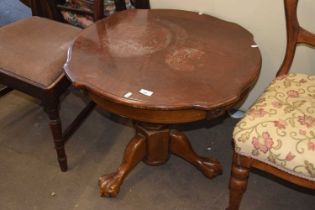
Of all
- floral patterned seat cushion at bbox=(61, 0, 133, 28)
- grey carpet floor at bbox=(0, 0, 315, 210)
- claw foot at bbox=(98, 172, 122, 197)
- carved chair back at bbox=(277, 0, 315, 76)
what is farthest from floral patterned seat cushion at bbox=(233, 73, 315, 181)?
floral patterned seat cushion at bbox=(61, 0, 133, 28)

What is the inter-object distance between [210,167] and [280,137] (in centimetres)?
56

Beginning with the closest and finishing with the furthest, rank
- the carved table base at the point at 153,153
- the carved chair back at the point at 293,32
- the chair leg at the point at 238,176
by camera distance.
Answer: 1. the chair leg at the point at 238,176
2. the carved chair back at the point at 293,32
3. the carved table base at the point at 153,153

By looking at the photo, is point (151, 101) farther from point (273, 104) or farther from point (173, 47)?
point (273, 104)

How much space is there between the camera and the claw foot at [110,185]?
4.87 feet

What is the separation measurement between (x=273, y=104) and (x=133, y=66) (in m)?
0.51

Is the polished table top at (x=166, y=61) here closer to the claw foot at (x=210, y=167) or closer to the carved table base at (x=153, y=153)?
the carved table base at (x=153, y=153)

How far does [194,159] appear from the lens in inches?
62.2

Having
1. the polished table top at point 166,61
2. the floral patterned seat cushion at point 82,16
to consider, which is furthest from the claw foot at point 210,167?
the floral patterned seat cushion at point 82,16

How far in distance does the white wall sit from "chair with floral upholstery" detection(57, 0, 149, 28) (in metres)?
0.21

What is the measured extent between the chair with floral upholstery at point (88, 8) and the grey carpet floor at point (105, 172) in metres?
0.54

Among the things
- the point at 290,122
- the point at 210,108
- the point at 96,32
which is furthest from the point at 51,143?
the point at 290,122

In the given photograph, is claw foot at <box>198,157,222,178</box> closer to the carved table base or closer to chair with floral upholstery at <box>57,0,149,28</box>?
the carved table base

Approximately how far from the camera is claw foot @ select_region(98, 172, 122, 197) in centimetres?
149

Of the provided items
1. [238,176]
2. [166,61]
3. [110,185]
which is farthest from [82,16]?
[238,176]
